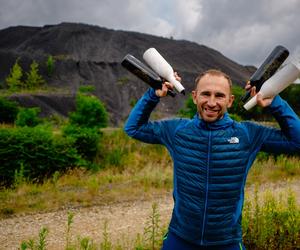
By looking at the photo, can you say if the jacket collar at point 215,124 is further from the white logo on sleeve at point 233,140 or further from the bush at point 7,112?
the bush at point 7,112

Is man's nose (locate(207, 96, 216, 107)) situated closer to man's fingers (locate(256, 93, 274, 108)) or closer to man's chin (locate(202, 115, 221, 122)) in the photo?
man's chin (locate(202, 115, 221, 122))

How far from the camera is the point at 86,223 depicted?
7.09m

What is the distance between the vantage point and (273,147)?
2.46 metres

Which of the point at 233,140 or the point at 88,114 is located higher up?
the point at 88,114

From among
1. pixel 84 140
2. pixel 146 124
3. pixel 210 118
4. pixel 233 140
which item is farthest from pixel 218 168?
pixel 84 140

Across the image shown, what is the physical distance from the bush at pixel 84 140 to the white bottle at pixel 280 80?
11.2m

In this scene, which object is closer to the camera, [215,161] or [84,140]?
[215,161]

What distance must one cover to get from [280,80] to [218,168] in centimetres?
62

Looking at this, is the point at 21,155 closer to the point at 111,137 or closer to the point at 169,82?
the point at 111,137

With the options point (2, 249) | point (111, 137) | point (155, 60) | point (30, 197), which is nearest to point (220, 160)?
point (155, 60)

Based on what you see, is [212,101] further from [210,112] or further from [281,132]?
[281,132]

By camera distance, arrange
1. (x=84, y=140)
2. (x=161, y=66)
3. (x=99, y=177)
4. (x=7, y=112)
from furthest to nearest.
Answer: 1. (x=7, y=112)
2. (x=84, y=140)
3. (x=99, y=177)
4. (x=161, y=66)

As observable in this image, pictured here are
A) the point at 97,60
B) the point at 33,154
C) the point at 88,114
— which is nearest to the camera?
the point at 33,154

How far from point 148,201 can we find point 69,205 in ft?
5.16
